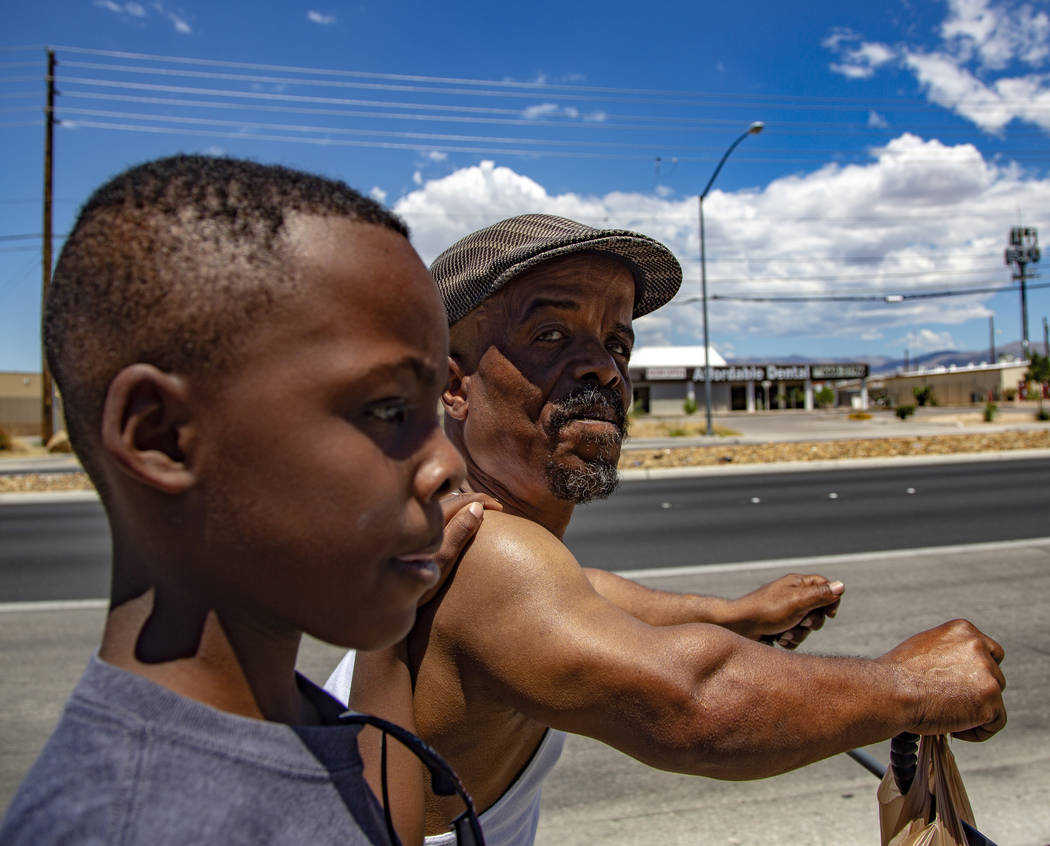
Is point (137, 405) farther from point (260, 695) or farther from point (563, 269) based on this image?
point (563, 269)

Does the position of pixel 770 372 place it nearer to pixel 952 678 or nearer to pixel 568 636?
pixel 952 678

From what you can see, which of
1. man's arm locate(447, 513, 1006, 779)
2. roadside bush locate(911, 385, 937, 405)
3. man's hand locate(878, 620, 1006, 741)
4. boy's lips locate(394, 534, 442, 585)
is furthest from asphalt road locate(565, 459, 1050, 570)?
roadside bush locate(911, 385, 937, 405)

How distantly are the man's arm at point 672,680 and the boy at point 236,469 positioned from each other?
398mm

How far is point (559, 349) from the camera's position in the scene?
1756mm

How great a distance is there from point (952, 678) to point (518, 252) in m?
1.12

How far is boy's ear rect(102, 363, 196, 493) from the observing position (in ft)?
2.67

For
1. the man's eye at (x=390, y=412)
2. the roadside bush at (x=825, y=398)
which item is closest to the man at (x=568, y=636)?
the man's eye at (x=390, y=412)

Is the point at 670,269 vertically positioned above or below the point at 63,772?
above

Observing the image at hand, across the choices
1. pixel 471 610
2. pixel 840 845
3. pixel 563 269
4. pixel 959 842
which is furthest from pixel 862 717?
pixel 840 845

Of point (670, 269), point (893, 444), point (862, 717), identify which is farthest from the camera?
point (893, 444)

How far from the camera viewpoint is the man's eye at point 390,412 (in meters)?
0.89

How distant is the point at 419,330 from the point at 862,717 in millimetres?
944

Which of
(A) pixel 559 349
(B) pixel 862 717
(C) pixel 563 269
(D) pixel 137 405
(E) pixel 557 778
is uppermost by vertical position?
(C) pixel 563 269

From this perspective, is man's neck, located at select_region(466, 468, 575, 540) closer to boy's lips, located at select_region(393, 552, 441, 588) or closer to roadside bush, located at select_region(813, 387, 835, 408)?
boy's lips, located at select_region(393, 552, 441, 588)
